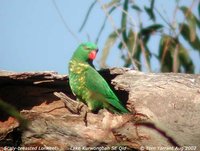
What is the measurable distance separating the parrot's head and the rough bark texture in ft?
1.12

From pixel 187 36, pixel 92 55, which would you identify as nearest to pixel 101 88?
pixel 92 55

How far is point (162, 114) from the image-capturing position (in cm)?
236

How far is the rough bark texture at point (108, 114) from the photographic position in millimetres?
2006

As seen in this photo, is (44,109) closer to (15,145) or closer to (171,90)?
(15,145)

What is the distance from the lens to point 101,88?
9.18ft

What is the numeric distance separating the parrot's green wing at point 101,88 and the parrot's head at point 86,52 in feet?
0.57

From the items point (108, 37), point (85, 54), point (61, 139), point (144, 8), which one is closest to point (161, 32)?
point (144, 8)

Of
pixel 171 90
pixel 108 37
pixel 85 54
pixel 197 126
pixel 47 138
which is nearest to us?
pixel 47 138

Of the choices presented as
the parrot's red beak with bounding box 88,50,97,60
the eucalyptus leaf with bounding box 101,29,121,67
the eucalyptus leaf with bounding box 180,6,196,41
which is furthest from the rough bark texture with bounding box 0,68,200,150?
the eucalyptus leaf with bounding box 180,6,196,41

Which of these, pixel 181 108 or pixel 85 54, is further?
pixel 85 54

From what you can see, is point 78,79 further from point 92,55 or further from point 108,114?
point 108,114

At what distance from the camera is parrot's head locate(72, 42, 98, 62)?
3.18 meters

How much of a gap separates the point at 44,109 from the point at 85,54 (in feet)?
2.57

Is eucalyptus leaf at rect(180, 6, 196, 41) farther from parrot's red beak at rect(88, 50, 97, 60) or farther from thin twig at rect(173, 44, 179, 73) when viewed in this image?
parrot's red beak at rect(88, 50, 97, 60)
